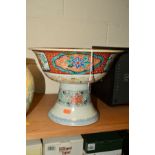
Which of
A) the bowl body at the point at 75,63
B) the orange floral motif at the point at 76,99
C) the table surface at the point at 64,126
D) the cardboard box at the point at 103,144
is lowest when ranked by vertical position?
the cardboard box at the point at 103,144

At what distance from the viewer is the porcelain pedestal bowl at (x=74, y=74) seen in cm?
51

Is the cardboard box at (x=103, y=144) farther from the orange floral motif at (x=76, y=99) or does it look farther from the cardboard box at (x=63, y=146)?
the orange floral motif at (x=76, y=99)

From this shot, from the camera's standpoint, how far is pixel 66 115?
1.92 ft

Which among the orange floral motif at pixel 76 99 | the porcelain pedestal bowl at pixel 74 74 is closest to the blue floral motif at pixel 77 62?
the porcelain pedestal bowl at pixel 74 74

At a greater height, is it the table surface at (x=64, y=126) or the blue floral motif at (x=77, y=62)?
the blue floral motif at (x=77, y=62)

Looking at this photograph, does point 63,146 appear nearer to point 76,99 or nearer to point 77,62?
point 76,99

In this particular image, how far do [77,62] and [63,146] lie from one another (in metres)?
0.28

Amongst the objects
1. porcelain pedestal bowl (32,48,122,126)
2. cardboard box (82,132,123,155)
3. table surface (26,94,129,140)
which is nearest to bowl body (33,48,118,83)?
porcelain pedestal bowl (32,48,122,126)

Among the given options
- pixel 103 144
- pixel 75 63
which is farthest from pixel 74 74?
pixel 103 144

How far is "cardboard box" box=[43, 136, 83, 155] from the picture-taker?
62 centimetres

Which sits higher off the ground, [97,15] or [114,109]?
[97,15]
